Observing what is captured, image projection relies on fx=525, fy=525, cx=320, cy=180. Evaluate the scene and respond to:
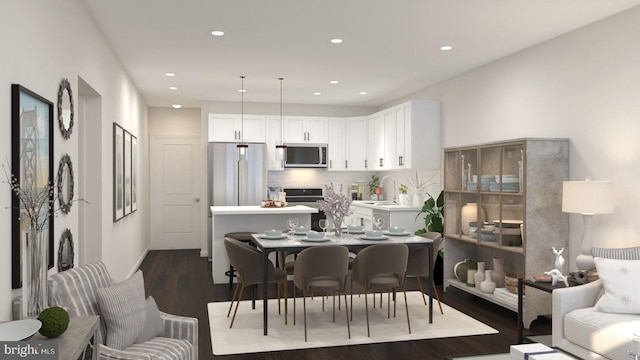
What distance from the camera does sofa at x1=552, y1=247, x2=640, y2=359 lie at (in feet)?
10.8

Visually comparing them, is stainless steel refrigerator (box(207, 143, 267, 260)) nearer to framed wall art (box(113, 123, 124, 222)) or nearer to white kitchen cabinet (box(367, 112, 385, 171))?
white kitchen cabinet (box(367, 112, 385, 171))

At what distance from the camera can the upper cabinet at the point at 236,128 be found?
28.6 feet

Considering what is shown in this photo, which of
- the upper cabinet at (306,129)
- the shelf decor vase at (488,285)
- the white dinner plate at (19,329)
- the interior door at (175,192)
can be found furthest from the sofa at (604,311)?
the interior door at (175,192)

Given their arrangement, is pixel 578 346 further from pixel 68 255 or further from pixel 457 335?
pixel 68 255

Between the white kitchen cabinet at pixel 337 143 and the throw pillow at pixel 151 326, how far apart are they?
247 inches

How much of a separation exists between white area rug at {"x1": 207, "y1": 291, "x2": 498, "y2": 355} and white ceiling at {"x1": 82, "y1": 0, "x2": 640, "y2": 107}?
8.82ft

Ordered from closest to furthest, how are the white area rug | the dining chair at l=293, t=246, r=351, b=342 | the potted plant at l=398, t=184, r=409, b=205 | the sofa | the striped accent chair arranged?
1. the striped accent chair
2. the sofa
3. the white area rug
4. the dining chair at l=293, t=246, r=351, b=342
5. the potted plant at l=398, t=184, r=409, b=205

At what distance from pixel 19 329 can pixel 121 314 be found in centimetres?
74

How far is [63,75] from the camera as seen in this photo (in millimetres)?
3557

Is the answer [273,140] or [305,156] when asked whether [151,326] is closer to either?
[273,140]

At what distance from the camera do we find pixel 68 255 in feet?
12.2

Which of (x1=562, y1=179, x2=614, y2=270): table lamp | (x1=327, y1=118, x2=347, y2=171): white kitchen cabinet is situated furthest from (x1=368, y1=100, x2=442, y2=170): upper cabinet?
(x1=562, y1=179, x2=614, y2=270): table lamp

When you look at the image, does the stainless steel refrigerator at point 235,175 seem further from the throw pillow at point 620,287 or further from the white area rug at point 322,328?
the throw pillow at point 620,287

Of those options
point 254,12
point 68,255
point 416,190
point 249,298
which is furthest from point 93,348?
point 416,190
